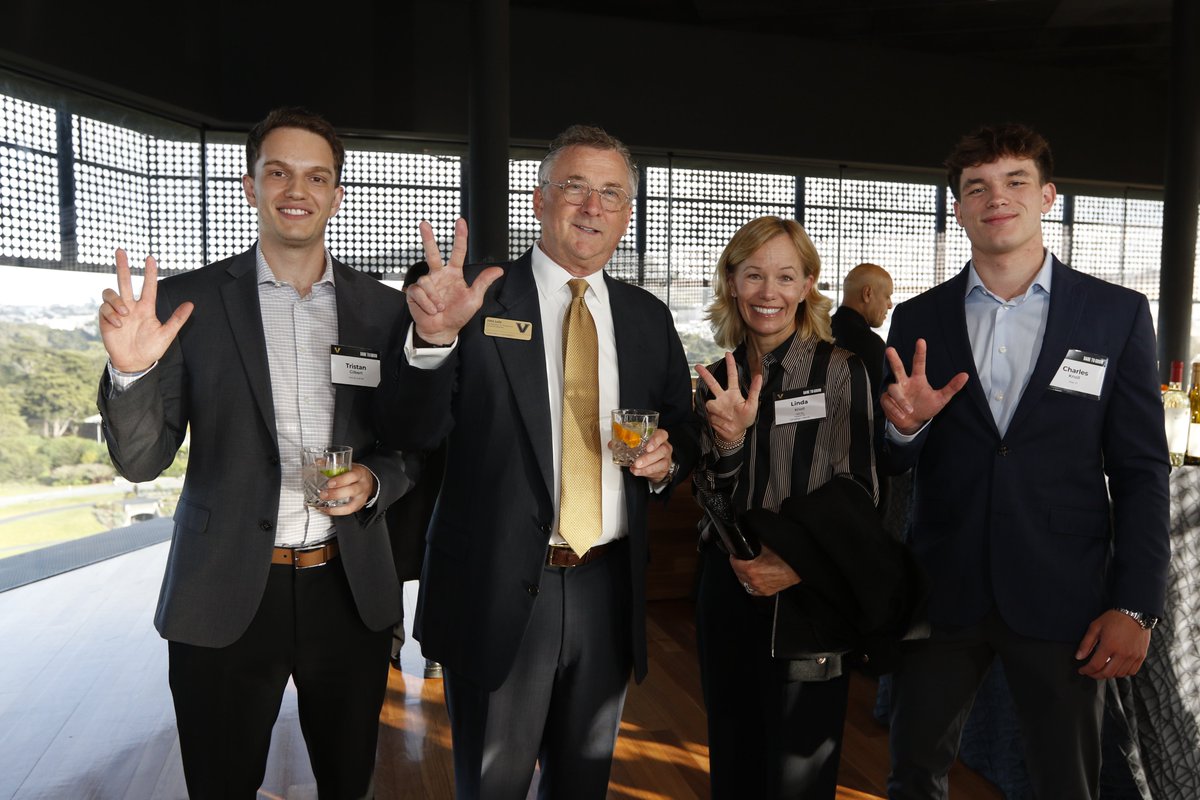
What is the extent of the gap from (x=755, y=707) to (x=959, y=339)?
962 millimetres

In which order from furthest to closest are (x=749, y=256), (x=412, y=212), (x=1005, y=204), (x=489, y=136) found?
(x=412, y=212) → (x=489, y=136) → (x=749, y=256) → (x=1005, y=204)

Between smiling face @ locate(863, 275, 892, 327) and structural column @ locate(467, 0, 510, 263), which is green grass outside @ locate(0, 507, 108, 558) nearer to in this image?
structural column @ locate(467, 0, 510, 263)

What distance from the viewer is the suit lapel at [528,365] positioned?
178 centimetres

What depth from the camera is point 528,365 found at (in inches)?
71.0

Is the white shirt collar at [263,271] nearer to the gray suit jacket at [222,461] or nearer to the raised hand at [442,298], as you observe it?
the gray suit jacket at [222,461]

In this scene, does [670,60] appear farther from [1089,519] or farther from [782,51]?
[1089,519]

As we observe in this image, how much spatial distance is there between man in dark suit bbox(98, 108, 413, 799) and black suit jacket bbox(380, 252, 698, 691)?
0.16m

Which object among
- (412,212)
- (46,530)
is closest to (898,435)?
(412,212)

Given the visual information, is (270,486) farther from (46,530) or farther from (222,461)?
(46,530)

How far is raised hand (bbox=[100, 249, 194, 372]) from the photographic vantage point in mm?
1655

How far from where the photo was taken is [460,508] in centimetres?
183

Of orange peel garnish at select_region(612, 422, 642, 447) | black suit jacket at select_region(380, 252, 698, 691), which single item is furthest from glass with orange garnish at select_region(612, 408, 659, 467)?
black suit jacket at select_region(380, 252, 698, 691)

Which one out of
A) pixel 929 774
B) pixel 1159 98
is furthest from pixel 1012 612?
pixel 1159 98

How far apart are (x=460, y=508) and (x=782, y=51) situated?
22.1 ft
